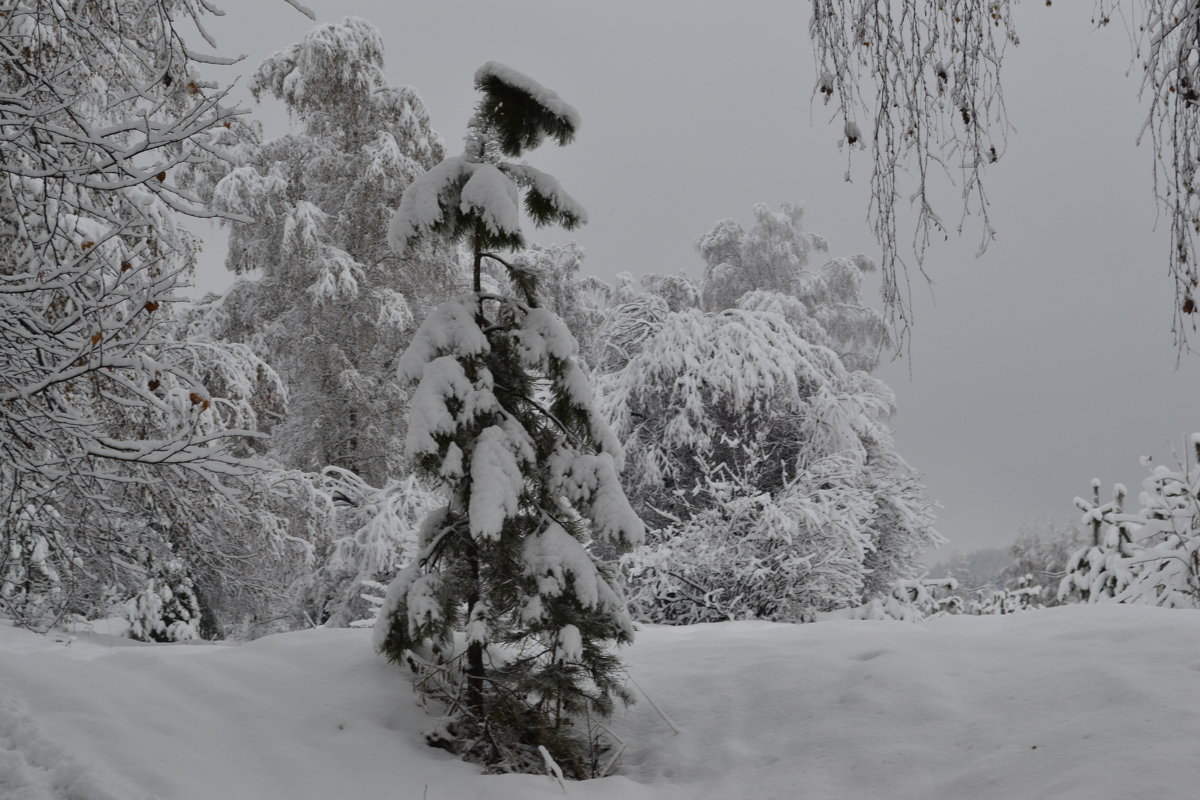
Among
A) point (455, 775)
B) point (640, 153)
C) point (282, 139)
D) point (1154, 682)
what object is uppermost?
point (640, 153)

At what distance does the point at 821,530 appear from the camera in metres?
10.9

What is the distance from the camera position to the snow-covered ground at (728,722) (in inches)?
129

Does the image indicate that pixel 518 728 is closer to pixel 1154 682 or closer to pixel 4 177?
pixel 1154 682

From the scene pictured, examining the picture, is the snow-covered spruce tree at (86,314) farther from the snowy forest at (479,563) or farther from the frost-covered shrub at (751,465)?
the frost-covered shrub at (751,465)

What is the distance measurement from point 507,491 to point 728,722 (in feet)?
5.19

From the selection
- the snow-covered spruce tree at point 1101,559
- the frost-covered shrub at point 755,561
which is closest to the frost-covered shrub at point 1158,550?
the snow-covered spruce tree at point 1101,559

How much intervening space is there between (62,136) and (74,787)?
89.8 inches

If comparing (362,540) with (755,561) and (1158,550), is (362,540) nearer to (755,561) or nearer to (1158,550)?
(755,561)

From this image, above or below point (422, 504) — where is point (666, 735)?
below

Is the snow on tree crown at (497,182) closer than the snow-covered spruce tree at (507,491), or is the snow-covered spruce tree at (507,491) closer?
the snow-covered spruce tree at (507,491)

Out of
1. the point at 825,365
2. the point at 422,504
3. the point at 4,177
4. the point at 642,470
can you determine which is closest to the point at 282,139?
the point at 422,504

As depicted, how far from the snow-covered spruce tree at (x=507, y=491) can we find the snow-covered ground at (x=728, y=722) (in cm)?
36

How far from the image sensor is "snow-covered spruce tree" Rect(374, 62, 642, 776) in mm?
4109

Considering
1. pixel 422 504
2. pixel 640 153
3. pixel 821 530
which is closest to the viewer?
pixel 821 530
